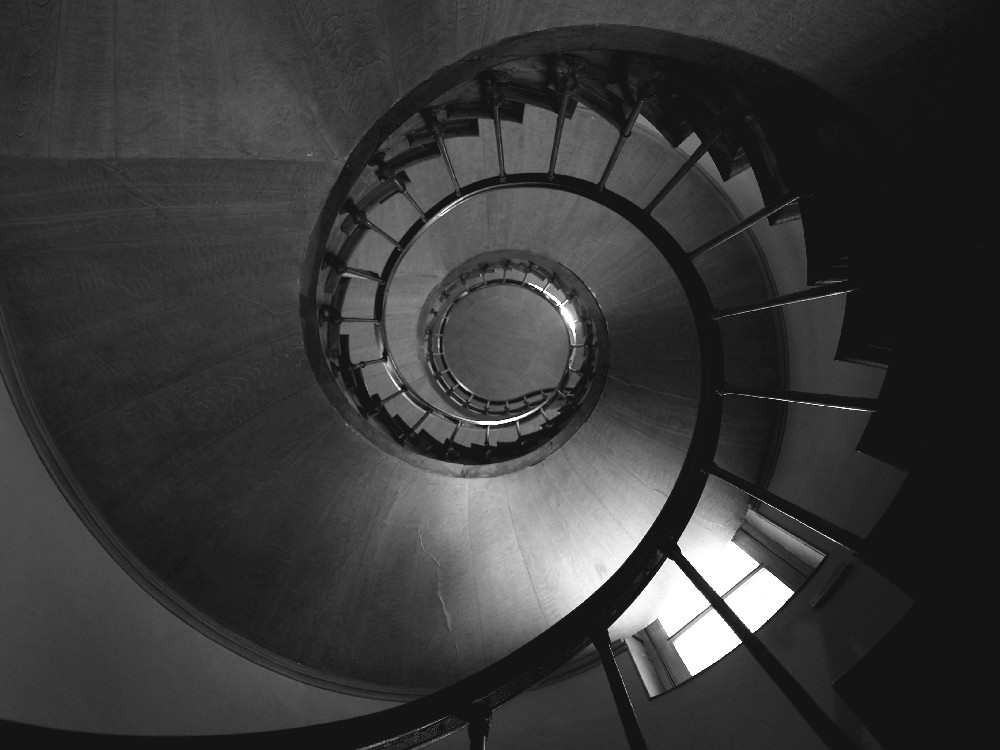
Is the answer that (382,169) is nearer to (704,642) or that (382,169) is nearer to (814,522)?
(814,522)

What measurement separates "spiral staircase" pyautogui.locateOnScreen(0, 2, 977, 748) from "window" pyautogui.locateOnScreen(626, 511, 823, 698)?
27cm

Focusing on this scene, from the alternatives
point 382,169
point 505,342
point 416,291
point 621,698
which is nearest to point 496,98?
point 382,169


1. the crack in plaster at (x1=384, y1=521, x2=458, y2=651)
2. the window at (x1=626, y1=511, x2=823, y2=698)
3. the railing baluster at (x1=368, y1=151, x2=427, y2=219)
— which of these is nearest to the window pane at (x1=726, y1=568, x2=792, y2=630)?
the window at (x1=626, y1=511, x2=823, y2=698)

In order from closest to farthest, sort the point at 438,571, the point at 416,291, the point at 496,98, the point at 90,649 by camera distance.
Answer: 1. the point at 496,98
2. the point at 90,649
3. the point at 438,571
4. the point at 416,291

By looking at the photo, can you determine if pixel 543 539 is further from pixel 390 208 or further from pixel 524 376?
pixel 390 208

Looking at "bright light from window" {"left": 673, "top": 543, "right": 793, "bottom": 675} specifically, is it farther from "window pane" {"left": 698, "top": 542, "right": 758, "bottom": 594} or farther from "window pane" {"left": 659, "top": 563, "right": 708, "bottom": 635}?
"window pane" {"left": 659, "top": 563, "right": 708, "bottom": 635}

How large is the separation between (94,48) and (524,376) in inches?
279

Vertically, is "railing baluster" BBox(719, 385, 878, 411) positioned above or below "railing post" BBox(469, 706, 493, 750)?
above

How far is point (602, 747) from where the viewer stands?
4.72m

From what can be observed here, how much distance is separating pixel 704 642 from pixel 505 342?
5.17 meters

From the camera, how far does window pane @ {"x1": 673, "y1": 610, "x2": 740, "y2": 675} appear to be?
5.32 m

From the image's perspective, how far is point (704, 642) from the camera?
18.3 feet

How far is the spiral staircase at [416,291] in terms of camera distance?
2.66 m

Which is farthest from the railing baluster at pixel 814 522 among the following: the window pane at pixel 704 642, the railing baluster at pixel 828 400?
the window pane at pixel 704 642
